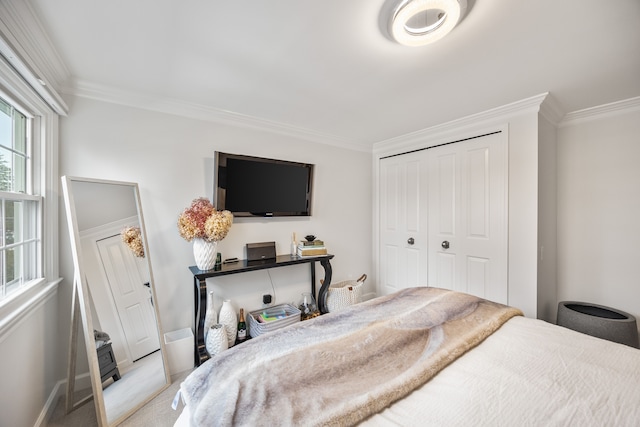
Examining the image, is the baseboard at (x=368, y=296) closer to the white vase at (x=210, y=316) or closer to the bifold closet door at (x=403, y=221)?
the bifold closet door at (x=403, y=221)

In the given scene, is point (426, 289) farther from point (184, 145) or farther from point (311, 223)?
point (184, 145)

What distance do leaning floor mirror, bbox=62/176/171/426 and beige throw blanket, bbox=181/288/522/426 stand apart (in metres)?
1.06

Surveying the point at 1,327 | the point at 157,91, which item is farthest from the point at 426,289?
the point at 157,91

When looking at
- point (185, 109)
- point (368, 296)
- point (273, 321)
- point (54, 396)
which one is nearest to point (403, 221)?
point (368, 296)

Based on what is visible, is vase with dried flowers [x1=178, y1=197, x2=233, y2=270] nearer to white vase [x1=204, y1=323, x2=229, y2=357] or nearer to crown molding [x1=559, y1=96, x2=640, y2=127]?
white vase [x1=204, y1=323, x2=229, y2=357]

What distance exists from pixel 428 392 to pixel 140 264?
6.70ft

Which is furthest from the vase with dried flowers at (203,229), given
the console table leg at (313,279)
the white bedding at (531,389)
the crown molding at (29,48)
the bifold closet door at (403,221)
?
the bifold closet door at (403,221)

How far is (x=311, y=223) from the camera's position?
10.4 feet

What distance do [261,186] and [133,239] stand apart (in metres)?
1.20

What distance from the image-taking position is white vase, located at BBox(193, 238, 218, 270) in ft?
7.09

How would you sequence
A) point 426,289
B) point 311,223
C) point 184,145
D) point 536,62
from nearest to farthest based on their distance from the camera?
point 536,62
point 426,289
point 184,145
point 311,223

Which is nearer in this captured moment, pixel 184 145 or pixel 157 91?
pixel 157 91

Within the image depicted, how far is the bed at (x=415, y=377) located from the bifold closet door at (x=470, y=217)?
1.20 metres

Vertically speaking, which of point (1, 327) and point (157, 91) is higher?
point (157, 91)
